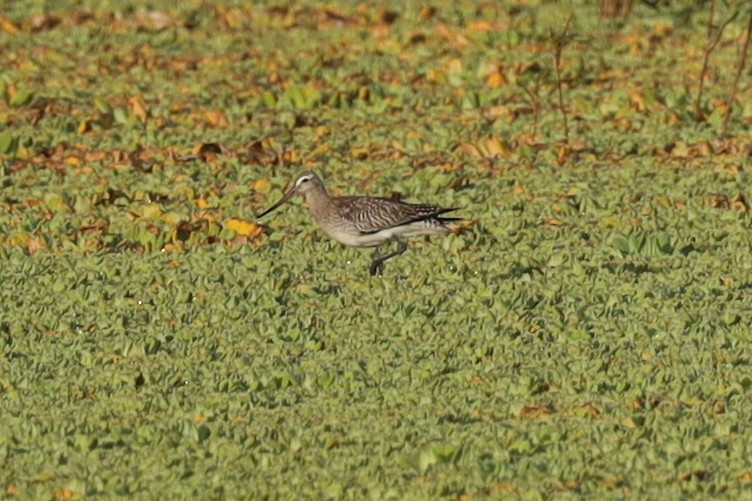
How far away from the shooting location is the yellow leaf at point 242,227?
448 inches

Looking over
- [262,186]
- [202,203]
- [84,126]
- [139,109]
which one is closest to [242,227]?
[202,203]

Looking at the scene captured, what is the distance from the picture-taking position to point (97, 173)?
12977 millimetres

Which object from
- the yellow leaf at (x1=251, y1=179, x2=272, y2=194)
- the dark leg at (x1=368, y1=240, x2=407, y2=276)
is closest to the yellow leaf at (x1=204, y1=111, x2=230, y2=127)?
the yellow leaf at (x1=251, y1=179, x2=272, y2=194)

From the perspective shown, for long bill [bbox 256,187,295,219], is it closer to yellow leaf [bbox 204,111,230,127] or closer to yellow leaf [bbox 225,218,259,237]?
yellow leaf [bbox 225,218,259,237]

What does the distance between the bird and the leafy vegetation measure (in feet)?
0.54

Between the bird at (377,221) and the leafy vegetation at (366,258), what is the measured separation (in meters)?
0.17

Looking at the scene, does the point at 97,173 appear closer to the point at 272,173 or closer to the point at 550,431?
the point at 272,173

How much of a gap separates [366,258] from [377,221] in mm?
438

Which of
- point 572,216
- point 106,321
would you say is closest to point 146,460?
point 106,321

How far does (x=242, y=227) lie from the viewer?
1140 centimetres

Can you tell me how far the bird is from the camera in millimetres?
10797

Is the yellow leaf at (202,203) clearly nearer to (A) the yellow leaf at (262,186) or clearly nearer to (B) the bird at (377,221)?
(A) the yellow leaf at (262,186)

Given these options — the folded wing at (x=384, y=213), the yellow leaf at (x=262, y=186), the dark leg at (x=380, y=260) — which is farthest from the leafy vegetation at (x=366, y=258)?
the folded wing at (x=384, y=213)

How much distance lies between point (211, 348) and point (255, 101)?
240 inches
